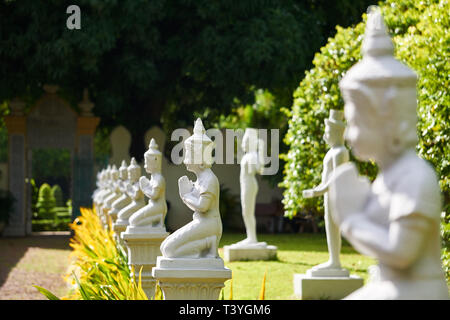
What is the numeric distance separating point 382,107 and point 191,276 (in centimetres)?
298

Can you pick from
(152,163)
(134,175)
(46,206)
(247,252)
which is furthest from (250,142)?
(46,206)

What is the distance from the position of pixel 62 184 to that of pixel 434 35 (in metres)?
39.6

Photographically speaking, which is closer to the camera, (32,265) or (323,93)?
(323,93)

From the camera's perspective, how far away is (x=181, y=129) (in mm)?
22516

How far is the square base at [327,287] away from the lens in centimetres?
855

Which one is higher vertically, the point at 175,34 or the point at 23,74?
the point at 175,34

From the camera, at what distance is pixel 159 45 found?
60.7ft

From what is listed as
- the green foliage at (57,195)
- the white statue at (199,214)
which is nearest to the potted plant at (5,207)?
the white statue at (199,214)

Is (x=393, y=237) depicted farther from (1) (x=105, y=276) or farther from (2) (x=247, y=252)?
(2) (x=247, y=252)

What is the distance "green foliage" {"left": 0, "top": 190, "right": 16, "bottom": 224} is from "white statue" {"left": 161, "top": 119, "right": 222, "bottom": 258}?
16.0 m

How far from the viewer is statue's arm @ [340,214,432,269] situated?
2.18 metres

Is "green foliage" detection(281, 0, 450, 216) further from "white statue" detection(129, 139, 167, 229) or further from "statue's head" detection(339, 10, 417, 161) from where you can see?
"statue's head" detection(339, 10, 417, 161)
